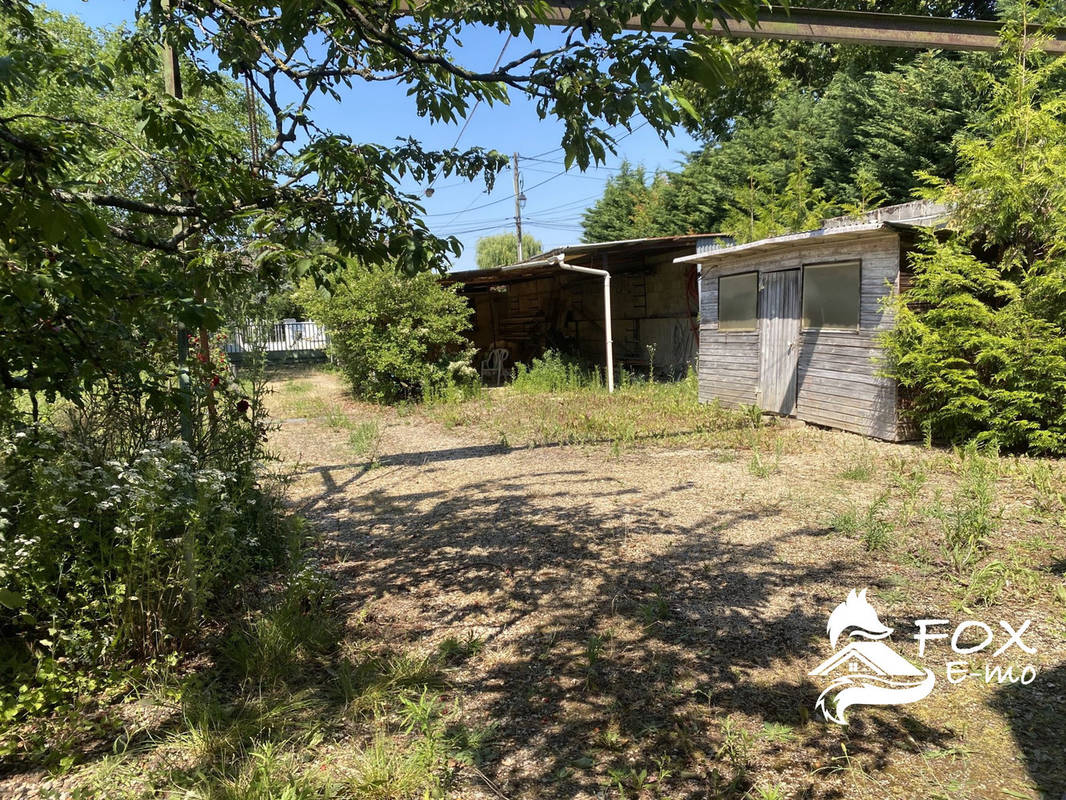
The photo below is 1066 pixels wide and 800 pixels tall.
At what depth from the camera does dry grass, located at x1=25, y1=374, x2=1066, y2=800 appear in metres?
2.23

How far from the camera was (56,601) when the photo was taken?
2385 millimetres

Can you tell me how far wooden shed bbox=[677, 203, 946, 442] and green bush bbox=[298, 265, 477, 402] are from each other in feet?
16.2

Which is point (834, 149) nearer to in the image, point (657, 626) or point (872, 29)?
point (872, 29)

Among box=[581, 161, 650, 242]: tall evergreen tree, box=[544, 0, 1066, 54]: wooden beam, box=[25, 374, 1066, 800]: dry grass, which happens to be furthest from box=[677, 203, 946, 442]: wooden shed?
box=[581, 161, 650, 242]: tall evergreen tree

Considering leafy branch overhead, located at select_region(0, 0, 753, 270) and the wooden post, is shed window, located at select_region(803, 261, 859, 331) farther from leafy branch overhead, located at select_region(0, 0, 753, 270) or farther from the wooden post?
the wooden post

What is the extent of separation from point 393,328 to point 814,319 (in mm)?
7688

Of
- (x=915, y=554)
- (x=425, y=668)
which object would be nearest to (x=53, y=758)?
(x=425, y=668)

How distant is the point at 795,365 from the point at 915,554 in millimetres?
5555

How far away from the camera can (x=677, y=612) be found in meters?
3.44

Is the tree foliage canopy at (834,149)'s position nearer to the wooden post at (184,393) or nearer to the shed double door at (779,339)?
the shed double door at (779,339)

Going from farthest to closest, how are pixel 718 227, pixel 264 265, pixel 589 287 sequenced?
pixel 718 227
pixel 589 287
pixel 264 265

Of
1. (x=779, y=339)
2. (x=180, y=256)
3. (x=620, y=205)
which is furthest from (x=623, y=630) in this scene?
(x=620, y=205)

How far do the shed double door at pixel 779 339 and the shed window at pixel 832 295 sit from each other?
0.64 feet

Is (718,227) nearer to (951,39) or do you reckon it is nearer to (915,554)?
(951,39)
